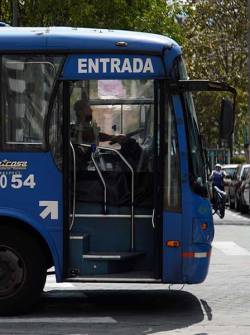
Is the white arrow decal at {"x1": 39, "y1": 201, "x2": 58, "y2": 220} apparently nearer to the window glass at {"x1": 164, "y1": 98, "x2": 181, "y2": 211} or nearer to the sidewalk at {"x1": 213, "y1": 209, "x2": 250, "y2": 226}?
the window glass at {"x1": 164, "y1": 98, "x2": 181, "y2": 211}

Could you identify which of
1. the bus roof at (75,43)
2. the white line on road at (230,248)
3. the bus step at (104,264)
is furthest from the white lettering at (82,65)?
the white line on road at (230,248)

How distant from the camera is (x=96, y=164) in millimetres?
8953

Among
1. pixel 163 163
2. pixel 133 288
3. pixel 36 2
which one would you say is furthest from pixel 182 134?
pixel 36 2

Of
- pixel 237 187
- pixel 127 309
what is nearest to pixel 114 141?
pixel 127 309

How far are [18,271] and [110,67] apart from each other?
7.68 feet

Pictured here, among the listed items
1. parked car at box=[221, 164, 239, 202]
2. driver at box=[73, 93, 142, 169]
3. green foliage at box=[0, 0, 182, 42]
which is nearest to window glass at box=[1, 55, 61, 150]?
driver at box=[73, 93, 142, 169]

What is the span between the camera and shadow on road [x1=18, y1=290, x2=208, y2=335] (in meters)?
8.38

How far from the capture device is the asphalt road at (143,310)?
8289mm

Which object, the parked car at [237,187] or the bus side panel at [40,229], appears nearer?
the bus side panel at [40,229]

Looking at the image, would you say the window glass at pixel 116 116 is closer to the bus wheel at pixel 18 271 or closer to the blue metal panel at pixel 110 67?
the blue metal panel at pixel 110 67

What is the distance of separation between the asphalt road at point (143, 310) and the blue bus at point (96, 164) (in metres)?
0.44

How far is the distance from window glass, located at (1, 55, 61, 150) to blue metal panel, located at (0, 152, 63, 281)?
0.28m

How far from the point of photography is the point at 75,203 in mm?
8898

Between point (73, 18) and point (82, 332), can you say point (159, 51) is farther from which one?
point (73, 18)
